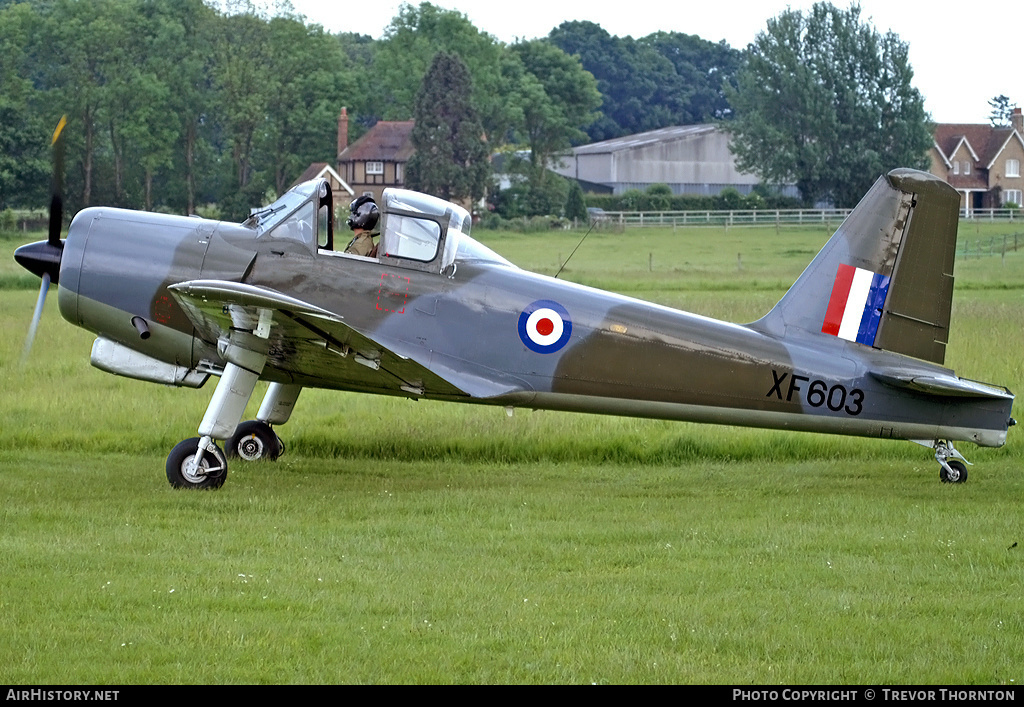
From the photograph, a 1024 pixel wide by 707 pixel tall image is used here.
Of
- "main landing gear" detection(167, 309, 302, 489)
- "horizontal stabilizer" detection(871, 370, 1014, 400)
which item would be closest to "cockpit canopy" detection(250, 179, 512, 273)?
"main landing gear" detection(167, 309, 302, 489)

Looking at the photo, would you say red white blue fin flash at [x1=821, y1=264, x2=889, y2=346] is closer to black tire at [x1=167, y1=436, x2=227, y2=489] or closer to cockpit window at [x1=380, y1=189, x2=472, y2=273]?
cockpit window at [x1=380, y1=189, x2=472, y2=273]

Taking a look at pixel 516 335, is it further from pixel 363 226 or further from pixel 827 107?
pixel 827 107

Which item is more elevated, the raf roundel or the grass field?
the raf roundel

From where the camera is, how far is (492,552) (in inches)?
294

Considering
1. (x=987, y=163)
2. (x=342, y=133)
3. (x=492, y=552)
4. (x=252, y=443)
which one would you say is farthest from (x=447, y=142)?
(x=492, y=552)

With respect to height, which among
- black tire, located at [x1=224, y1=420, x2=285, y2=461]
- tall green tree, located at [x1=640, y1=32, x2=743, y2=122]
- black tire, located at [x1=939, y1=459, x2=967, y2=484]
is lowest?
black tire, located at [x1=224, y1=420, x2=285, y2=461]

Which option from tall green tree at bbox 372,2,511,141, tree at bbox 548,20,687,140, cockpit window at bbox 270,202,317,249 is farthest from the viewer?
tree at bbox 548,20,687,140

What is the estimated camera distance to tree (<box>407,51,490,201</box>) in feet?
185

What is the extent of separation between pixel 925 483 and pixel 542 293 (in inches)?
139

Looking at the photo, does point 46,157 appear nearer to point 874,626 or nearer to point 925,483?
point 925,483

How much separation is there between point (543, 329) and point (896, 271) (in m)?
2.87

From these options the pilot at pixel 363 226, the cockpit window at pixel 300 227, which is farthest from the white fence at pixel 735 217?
the cockpit window at pixel 300 227

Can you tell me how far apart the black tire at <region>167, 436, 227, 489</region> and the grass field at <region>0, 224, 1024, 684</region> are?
0.73ft
